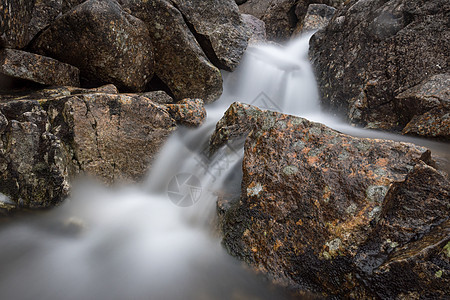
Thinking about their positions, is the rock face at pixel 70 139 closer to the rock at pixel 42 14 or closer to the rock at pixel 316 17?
the rock at pixel 42 14

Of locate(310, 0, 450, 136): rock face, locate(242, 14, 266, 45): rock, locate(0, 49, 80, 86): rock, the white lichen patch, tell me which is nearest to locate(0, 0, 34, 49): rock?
locate(0, 49, 80, 86): rock

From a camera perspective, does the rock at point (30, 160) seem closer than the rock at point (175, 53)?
Yes

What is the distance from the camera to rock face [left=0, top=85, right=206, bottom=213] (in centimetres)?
359

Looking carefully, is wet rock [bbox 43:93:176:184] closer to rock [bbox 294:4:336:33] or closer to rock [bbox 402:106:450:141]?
rock [bbox 402:106:450:141]

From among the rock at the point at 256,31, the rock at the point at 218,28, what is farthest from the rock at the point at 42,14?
the rock at the point at 256,31

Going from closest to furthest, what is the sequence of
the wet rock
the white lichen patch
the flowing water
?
the flowing water < the white lichen patch < the wet rock

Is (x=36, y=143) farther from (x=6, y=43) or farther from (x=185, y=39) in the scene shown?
(x=185, y=39)

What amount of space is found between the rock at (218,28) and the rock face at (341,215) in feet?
15.0

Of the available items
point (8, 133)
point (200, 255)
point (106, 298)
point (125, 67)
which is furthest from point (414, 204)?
point (125, 67)

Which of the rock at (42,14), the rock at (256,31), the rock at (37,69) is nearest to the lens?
the rock at (37,69)

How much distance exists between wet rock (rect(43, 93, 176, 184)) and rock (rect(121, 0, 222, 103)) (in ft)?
7.47

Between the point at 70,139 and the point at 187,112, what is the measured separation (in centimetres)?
198

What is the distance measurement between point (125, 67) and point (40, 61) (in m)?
1.51

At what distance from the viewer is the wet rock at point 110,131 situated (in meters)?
3.95
